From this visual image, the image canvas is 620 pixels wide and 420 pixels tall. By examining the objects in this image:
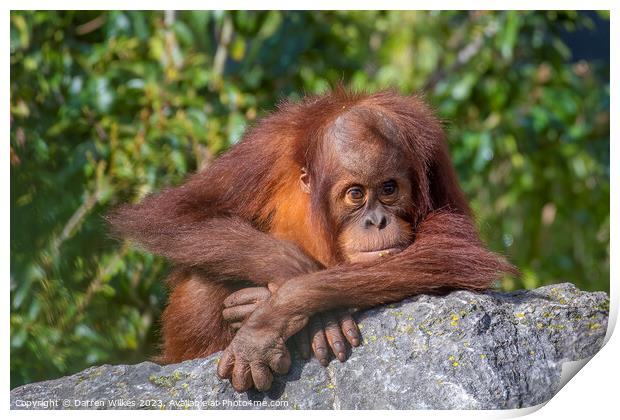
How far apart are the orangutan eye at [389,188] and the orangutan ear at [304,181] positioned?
0.35m

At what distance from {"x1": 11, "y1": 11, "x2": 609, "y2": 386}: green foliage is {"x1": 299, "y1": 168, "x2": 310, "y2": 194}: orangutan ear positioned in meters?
1.50

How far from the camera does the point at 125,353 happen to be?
19.5 feet

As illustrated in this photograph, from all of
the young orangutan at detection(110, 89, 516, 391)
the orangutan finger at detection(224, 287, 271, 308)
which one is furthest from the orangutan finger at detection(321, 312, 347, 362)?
the orangutan finger at detection(224, 287, 271, 308)

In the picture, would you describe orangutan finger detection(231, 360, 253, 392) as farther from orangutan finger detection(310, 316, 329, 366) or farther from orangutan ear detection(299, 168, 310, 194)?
orangutan ear detection(299, 168, 310, 194)

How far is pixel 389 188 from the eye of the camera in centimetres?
375

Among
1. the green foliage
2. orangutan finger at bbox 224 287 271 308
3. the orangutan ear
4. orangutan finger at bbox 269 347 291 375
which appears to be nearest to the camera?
orangutan finger at bbox 269 347 291 375

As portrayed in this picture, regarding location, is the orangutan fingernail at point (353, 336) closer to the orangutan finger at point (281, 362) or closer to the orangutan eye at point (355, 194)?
→ the orangutan finger at point (281, 362)

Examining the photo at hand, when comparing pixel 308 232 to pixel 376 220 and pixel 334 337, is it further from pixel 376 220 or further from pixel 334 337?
pixel 334 337

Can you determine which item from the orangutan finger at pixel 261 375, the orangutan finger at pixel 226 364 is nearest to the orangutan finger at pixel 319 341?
the orangutan finger at pixel 261 375

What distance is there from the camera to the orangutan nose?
3699 millimetres

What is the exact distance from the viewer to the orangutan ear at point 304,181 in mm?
3932
